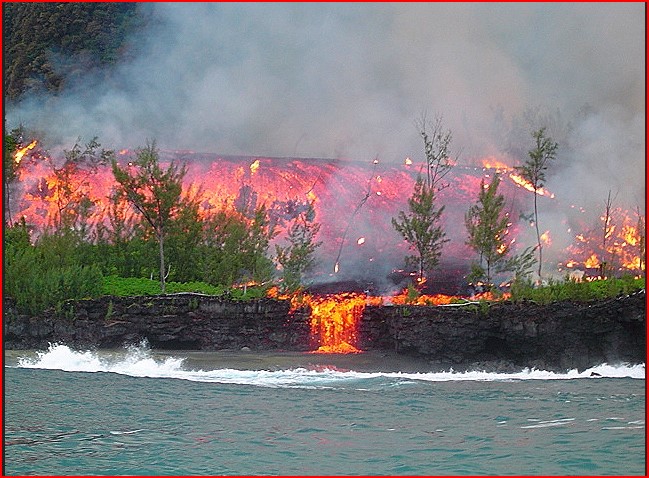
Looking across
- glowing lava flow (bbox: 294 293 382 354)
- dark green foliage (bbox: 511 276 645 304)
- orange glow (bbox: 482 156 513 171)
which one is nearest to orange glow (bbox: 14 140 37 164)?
glowing lava flow (bbox: 294 293 382 354)

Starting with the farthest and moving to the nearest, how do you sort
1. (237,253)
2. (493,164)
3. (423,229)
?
1. (493,164)
2. (423,229)
3. (237,253)

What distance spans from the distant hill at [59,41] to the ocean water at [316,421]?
35514 millimetres

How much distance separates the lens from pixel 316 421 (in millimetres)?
14922

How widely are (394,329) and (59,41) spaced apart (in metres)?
39.8

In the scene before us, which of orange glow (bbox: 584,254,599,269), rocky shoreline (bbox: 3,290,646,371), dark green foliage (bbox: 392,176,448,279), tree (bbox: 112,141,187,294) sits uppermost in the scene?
tree (bbox: 112,141,187,294)

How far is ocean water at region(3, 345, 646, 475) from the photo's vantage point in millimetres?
11125

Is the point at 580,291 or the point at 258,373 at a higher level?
the point at 580,291

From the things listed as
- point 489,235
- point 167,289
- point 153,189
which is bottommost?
point 167,289

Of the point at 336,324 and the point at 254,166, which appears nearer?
the point at 336,324

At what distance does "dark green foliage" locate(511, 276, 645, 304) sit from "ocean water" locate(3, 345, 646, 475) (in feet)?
7.02

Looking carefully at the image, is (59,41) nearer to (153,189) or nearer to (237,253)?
(153,189)

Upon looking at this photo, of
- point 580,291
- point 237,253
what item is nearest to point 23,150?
Answer: point 237,253

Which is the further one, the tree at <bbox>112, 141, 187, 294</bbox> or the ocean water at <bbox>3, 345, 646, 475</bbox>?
the tree at <bbox>112, 141, 187, 294</bbox>

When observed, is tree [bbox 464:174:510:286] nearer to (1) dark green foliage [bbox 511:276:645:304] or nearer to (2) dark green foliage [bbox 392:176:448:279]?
(2) dark green foliage [bbox 392:176:448:279]
